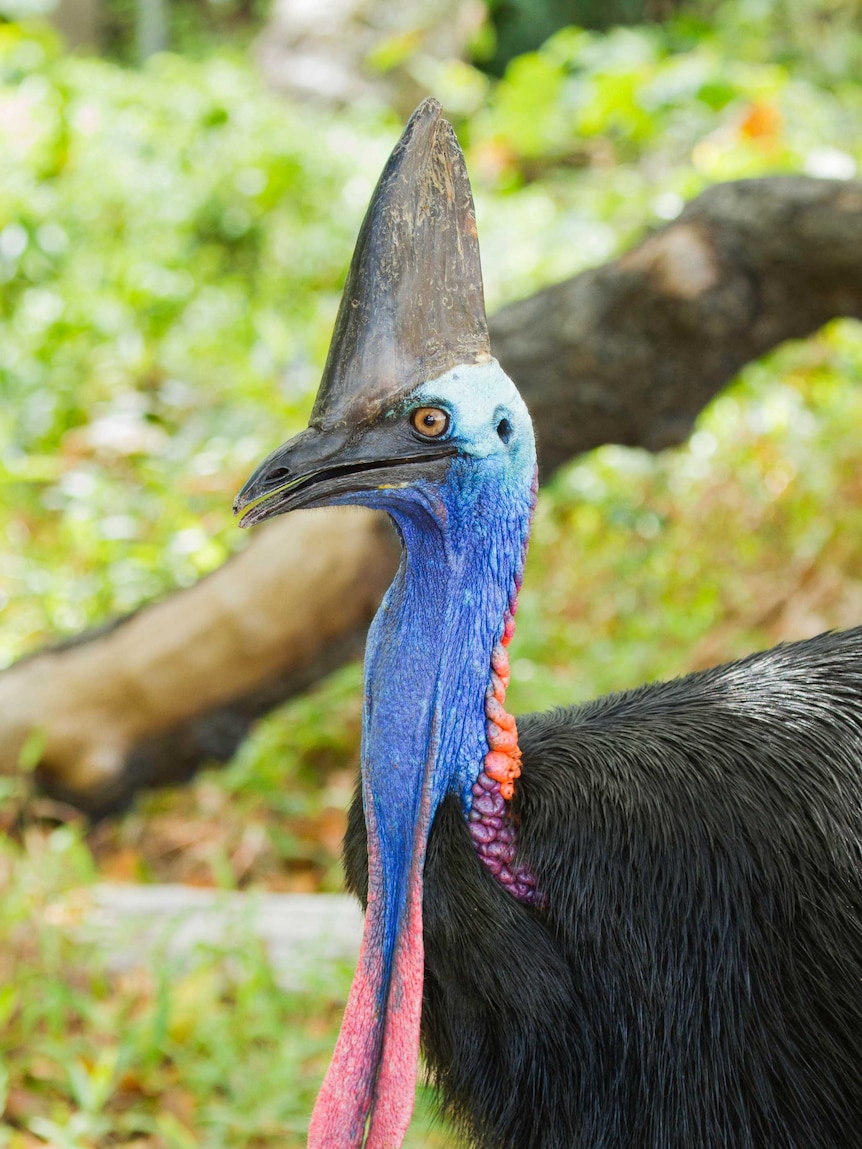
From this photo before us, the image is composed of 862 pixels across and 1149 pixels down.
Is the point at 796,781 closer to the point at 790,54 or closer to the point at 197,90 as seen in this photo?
the point at 197,90

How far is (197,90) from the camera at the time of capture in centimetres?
696

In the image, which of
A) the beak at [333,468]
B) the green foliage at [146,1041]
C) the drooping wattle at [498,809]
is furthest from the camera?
the green foliage at [146,1041]

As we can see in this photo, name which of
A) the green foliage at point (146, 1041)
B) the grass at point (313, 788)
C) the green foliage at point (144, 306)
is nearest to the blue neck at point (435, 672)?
the grass at point (313, 788)

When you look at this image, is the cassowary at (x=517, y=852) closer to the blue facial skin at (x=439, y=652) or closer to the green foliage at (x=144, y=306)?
the blue facial skin at (x=439, y=652)

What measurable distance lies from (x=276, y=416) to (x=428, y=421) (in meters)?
3.17

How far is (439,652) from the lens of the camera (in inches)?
55.1

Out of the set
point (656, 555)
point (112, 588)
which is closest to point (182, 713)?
point (112, 588)

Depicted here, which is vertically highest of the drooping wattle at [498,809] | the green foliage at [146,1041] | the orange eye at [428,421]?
the orange eye at [428,421]

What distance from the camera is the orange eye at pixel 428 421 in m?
1.33

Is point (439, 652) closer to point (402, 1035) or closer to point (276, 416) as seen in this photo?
point (402, 1035)

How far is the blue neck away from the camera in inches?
54.8

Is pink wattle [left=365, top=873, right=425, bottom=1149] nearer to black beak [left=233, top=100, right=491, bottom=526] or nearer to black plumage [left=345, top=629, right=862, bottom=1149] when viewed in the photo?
black plumage [left=345, top=629, right=862, bottom=1149]

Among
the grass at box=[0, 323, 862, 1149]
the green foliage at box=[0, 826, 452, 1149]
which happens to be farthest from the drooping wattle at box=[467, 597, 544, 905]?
the green foliage at box=[0, 826, 452, 1149]

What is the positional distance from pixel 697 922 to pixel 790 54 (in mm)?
7515
